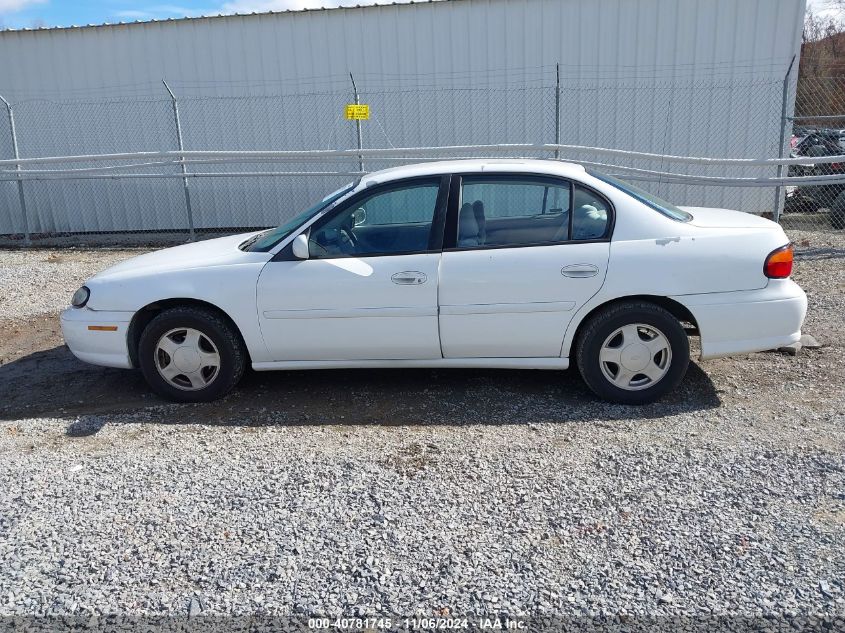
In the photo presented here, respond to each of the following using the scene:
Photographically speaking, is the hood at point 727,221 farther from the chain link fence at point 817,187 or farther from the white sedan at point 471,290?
the chain link fence at point 817,187

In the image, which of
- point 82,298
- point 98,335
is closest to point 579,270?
point 98,335

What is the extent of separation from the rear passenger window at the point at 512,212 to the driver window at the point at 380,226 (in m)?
0.24

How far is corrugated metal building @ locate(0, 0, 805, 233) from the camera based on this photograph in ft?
37.4

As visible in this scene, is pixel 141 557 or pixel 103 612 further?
pixel 141 557

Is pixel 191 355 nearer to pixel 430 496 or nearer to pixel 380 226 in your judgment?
pixel 380 226

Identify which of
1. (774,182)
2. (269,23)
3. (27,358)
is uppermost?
(269,23)

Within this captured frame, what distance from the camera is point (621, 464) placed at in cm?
386

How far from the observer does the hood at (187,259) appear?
4.82 m

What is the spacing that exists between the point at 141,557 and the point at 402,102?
33.1 ft

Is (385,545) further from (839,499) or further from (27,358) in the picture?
(27,358)

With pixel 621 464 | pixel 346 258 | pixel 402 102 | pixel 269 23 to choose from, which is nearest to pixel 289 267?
pixel 346 258

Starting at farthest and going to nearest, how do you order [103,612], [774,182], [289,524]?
1. [774,182]
2. [289,524]
3. [103,612]

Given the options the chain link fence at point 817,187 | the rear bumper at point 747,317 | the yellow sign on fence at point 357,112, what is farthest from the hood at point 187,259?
the chain link fence at point 817,187

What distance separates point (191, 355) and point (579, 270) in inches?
103
